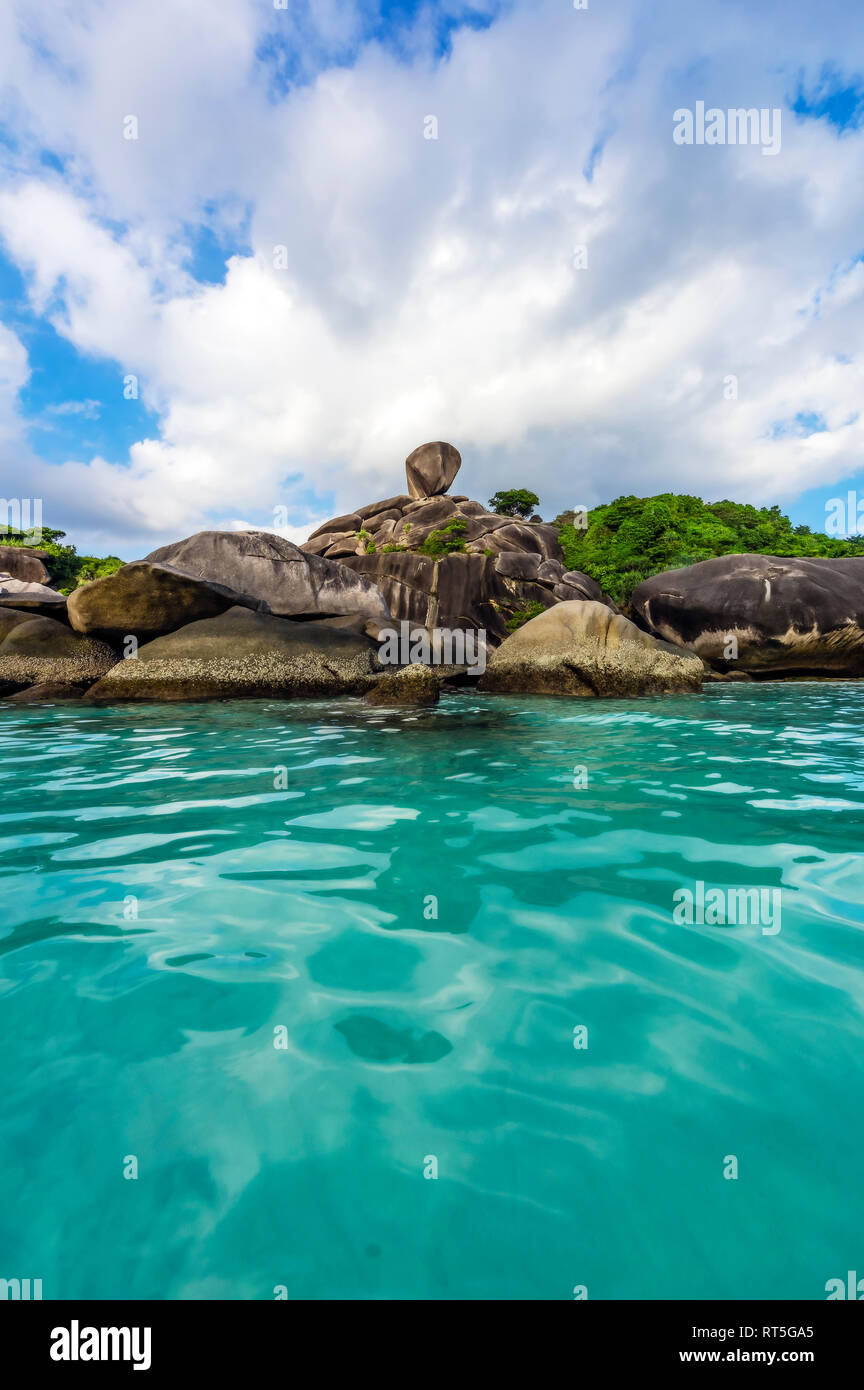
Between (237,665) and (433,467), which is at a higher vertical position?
(433,467)

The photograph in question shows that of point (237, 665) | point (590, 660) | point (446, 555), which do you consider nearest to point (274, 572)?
point (237, 665)

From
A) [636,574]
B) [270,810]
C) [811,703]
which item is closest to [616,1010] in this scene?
[270,810]

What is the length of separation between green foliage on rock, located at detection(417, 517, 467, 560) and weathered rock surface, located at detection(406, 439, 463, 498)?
31.0 feet

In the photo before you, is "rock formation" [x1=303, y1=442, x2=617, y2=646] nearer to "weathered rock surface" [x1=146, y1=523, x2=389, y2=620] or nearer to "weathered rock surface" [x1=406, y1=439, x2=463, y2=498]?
"weathered rock surface" [x1=406, y1=439, x2=463, y2=498]

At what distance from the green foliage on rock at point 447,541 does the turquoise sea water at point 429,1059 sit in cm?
2774

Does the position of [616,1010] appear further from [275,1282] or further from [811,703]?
[811,703]

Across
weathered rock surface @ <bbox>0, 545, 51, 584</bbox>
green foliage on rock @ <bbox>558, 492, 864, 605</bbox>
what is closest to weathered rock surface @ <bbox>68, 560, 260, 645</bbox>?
green foliage on rock @ <bbox>558, 492, 864, 605</bbox>

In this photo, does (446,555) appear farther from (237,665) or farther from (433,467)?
(237,665)

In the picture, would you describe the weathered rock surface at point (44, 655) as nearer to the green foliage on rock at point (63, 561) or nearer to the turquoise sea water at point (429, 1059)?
the turquoise sea water at point (429, 1059)

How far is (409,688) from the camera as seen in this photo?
8.04 m

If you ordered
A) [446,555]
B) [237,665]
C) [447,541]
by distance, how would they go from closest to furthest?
[237,665] < [446,555] < [447,541]

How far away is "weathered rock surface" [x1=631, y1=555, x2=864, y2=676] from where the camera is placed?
542 inches

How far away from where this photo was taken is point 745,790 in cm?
371

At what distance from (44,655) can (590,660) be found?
28.1 feet
